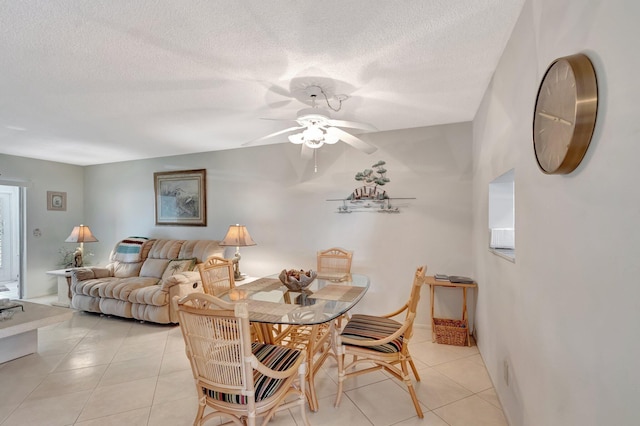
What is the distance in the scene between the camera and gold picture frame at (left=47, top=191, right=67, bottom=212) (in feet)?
18.5

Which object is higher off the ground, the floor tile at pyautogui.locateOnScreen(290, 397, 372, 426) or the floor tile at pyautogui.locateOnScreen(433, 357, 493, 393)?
the floor tile at pyautogui.locateOnScreen(290, 397, 372, 426)

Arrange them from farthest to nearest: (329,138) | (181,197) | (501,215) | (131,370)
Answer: (181,197), (131,370), (501,215), (329,138)

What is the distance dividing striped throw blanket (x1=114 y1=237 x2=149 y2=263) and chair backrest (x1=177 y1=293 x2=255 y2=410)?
3972 mm

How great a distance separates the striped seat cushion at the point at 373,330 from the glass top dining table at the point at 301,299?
0.24 m

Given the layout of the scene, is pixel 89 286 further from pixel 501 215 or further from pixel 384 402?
pixel 501 215

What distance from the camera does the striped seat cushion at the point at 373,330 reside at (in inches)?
86.1

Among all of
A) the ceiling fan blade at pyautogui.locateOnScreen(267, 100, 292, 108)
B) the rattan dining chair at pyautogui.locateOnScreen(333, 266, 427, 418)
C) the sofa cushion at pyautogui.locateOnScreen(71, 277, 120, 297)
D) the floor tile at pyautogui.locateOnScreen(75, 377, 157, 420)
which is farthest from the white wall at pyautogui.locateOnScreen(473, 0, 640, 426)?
the sofa cushion at pyautogui.locateOnScreen(71, 277, 120, 297)

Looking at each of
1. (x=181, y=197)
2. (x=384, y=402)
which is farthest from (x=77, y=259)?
(x=384, y=402)

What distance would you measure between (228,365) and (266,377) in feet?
0.86

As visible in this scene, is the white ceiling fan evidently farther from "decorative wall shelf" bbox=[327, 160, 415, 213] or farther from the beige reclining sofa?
the beige reclining sofa

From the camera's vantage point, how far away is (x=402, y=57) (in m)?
2.13

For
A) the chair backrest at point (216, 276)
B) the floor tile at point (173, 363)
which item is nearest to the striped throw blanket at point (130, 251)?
the floor tile at point (173, 363)

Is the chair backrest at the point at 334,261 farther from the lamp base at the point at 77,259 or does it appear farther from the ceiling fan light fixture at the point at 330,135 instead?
the lamp base at the point at 77,259

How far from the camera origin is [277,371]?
1.71 metres
